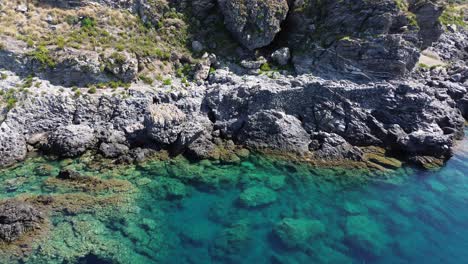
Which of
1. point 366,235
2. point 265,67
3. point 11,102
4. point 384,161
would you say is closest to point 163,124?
point 11,102

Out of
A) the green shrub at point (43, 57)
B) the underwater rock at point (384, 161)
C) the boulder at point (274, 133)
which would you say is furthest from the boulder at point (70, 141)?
the underwater rock at point (384, 161)

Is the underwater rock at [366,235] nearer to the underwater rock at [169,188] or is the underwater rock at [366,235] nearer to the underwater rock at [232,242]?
the underwater rock at [232,242]

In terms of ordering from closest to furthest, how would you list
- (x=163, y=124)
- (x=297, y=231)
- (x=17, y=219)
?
1. (x=17, y=219)
2. (x=297, y=231)
3. (x=163, y=124)

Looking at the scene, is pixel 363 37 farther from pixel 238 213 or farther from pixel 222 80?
pixel 238 213

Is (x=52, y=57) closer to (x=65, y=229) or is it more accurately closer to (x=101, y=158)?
(x=101, y=158)

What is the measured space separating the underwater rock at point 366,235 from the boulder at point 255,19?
29.4m

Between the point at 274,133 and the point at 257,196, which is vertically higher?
the point at 274,133

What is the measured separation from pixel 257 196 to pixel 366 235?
10.6 m

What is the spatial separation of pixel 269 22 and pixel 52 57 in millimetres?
29630

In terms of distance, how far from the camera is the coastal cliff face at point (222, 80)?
38906 millimetres

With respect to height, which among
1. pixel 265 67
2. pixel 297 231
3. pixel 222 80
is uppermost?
pixel 265 67

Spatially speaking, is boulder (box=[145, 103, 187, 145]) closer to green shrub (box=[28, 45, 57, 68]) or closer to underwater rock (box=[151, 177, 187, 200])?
underwater rock (box=[151, 177, 187, 200])

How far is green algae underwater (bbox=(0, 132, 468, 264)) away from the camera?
2608 centimetres

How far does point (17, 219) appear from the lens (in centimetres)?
2614
